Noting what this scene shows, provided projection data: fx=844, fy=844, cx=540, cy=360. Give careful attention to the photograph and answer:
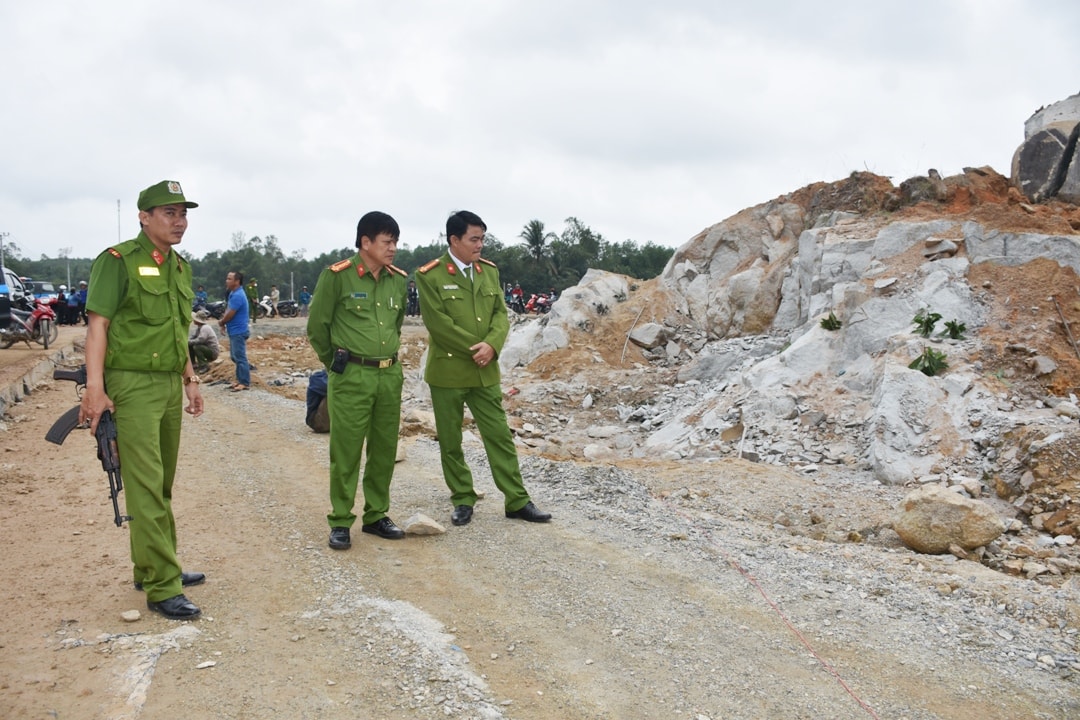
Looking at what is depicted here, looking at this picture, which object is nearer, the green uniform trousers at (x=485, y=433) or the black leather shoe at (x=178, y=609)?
the black leather shoe at (x=178, y=609)

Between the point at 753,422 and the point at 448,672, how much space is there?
7.50 m

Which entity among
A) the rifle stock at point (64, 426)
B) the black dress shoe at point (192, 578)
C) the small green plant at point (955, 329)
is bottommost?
the black dress shoe at point (192, 578)

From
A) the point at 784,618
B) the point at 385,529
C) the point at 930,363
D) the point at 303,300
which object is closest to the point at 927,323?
the point at 930,363

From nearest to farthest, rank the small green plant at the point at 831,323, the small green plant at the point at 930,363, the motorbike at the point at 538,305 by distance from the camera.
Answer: the small green plant at the point at 930,363, the small green plant at the point at 831,323, the motorbike at the point at 538,305

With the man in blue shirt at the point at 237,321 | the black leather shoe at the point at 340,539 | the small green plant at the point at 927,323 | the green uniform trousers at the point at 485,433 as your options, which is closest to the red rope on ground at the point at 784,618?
the green uniform trousers at the point at 485,433

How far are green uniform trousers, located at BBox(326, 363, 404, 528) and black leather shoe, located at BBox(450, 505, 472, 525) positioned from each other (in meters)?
0.58

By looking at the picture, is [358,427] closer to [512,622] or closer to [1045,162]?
[512,622]

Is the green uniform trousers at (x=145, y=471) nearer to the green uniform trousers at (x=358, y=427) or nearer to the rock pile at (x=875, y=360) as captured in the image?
the green uniform trousers at (x=358, y=427)

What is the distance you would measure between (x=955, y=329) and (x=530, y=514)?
708 centimetres

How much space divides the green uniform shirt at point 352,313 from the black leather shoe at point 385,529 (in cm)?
99

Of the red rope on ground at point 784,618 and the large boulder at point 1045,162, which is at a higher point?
the large boulder at point 1045,162

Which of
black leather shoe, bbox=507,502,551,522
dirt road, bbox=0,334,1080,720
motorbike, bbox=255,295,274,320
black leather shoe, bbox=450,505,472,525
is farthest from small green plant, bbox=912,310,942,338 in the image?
motorbike, bbox=255,295,274,320

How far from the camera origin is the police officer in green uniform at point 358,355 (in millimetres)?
4770

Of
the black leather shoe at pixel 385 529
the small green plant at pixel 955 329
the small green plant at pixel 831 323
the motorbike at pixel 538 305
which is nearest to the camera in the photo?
the black leather shoe at pixel 385 529
